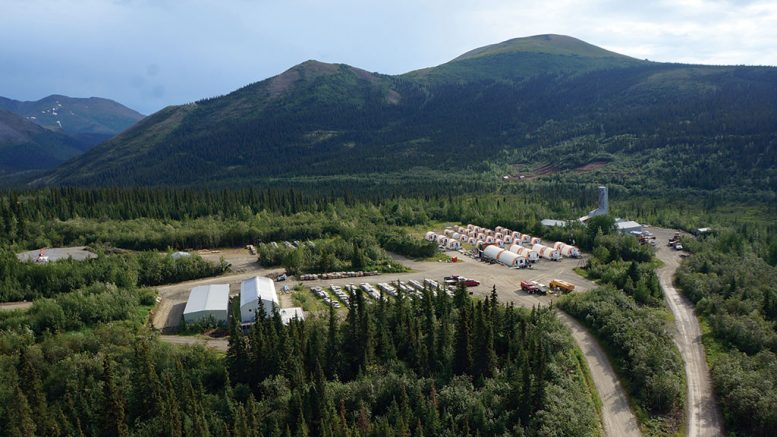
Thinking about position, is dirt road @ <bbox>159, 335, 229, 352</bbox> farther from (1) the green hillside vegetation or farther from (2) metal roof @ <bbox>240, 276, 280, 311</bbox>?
(1) the green hillside vegetation

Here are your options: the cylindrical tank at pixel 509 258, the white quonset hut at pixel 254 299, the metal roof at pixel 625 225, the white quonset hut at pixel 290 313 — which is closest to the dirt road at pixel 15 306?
the white quonset hut at pixel 254 299

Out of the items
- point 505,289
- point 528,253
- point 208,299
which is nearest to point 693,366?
point 505,289

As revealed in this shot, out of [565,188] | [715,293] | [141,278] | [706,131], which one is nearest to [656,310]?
[715,293]

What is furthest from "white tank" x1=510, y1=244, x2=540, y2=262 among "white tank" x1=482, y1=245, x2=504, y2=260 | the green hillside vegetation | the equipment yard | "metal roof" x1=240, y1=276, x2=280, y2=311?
"metal roof" x1=240, y1=276, x2=280, y2=311

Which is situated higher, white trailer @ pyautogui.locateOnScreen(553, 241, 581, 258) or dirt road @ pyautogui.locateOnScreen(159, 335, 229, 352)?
dirt road @ pyautogui.locateOnScreen(159, 335, 229, 352)

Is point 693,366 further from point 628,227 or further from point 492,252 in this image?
point 628,227

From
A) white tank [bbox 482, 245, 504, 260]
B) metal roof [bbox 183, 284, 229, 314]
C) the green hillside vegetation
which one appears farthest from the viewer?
white tank [bbox 482, 245, 504, 260]

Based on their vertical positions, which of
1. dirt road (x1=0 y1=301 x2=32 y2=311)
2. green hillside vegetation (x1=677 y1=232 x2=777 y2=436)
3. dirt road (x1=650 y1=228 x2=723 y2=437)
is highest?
dirt road (x1=0 y1=301 x2=32 y2=311)
